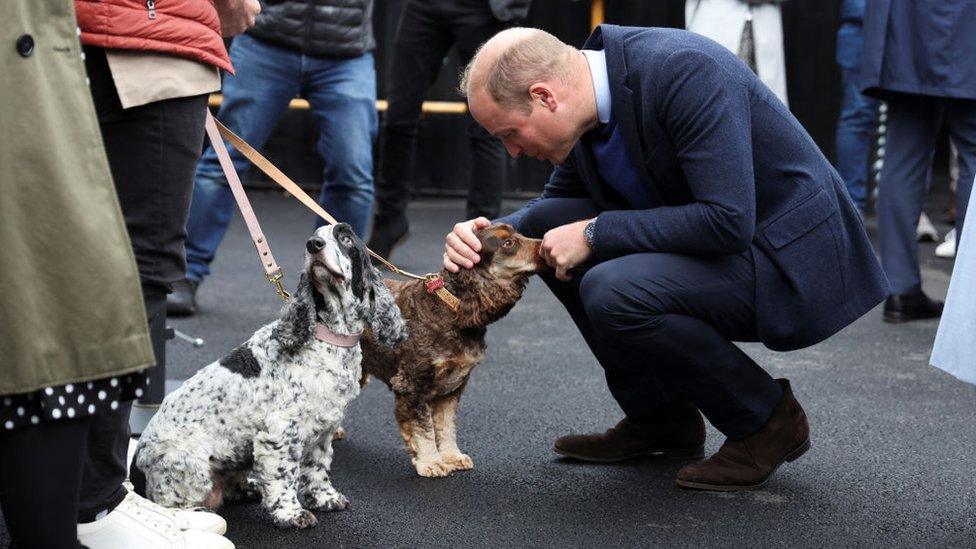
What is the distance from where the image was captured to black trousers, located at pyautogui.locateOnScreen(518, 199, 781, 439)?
10.3 feet

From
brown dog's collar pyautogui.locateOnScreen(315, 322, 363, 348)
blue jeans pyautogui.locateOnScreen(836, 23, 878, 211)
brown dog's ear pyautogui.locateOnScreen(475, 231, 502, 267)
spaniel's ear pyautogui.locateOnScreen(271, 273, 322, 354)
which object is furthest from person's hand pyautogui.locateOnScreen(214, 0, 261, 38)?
blue jeans pyautogui.locateOnScreen(836, 23, 878, 211)

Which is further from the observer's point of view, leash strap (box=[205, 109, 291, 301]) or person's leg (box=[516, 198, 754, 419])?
person's leg (box=[516, 198, 754, 419])

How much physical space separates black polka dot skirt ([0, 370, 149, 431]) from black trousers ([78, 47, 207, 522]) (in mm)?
365

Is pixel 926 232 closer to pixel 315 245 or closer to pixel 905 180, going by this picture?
pixel 905 180

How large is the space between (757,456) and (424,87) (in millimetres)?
3723

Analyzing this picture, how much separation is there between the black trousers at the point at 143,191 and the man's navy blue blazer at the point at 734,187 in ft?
3.82

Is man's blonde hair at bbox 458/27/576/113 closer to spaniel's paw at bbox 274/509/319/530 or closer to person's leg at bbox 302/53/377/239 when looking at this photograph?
spaniel's paw at bbox 274/509/319/530

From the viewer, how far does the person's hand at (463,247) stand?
3.29m

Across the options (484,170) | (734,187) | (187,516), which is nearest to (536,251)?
(734,187)

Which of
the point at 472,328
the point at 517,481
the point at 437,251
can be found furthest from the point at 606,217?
the point at 437,251

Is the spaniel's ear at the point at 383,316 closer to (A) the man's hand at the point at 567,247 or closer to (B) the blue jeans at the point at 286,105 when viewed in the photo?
(A) the man's hand at the point at 567,247

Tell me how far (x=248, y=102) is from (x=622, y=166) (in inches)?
100

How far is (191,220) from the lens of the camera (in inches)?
216

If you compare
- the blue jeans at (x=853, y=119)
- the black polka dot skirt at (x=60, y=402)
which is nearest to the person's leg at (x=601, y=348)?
the black polka dot skirt at (x=60, y=402)
